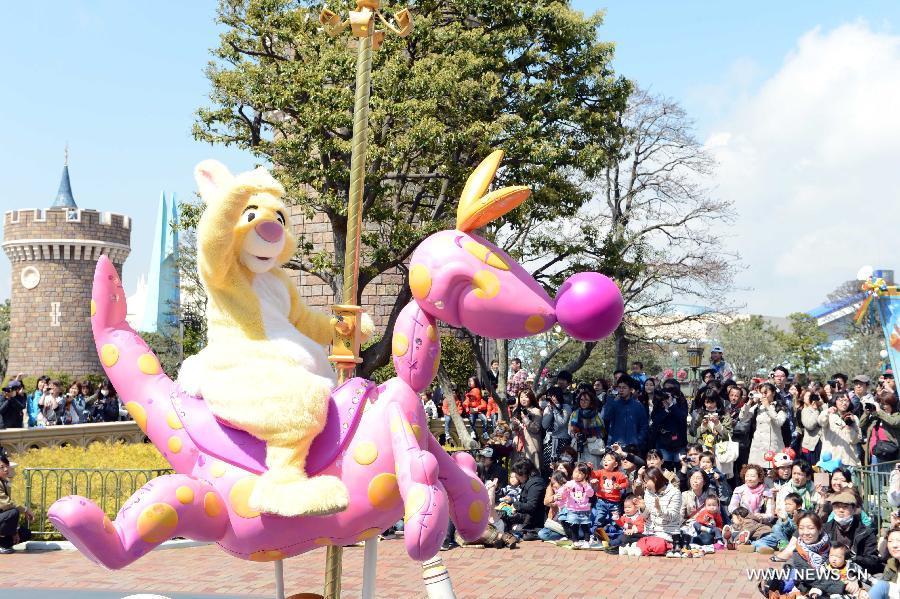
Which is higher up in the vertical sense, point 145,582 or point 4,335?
point 4,335

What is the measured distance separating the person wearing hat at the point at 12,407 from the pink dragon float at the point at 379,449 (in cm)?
1315

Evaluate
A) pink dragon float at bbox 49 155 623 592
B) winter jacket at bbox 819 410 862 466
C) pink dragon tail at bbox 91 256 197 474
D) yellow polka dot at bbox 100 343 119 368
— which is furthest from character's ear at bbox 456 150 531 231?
winter jacket at bbox 819 410 862 466

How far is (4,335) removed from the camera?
59.0 m

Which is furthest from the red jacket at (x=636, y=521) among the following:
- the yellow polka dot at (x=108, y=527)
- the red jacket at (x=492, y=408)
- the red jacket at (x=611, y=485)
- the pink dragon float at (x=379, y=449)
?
the yellow polka dot at (x=108, y=527)

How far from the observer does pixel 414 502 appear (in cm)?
418

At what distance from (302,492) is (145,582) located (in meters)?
5.83

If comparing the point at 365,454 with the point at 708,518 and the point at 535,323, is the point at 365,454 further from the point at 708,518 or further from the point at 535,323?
the point at 708,518

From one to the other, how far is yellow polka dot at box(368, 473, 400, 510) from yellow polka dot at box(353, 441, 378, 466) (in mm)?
84

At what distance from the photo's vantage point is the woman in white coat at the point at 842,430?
11422 mm

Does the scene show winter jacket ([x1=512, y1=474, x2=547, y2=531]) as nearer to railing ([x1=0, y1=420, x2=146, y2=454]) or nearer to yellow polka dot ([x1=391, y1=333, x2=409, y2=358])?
railing ([x1=0, y1=420, x2=146, y2=454])

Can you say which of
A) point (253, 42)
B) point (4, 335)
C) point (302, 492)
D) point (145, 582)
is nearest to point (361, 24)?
point (302, 492)

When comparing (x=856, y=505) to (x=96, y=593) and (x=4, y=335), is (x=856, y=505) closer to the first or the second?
(x=96, y=593)

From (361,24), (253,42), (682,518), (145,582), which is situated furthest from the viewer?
(253,42)

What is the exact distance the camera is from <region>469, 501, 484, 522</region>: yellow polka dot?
4.75 m
